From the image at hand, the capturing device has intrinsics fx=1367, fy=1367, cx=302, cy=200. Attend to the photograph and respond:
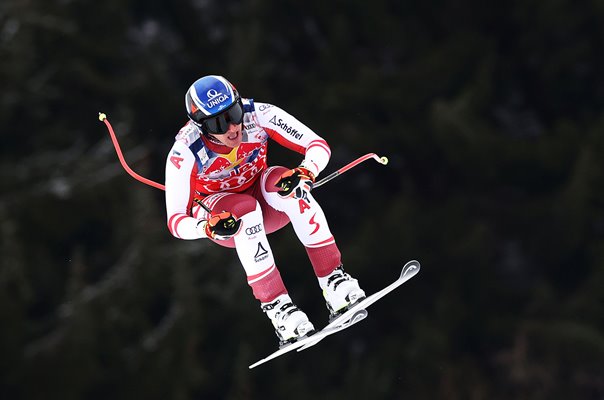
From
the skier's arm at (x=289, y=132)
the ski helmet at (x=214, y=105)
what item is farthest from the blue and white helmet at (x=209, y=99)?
the skier's arm at (x=289, y=132)

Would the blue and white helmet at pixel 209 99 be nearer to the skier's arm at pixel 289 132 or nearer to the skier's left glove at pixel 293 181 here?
the skier's arm at pixel 289 132

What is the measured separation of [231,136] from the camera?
1041 centimetres

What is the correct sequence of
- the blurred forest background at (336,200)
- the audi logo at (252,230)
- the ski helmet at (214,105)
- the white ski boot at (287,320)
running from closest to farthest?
1. the ski helmet at (214,105)
2. the audi logo at (252,230)
3. the white ski boot at (287,320)
4. the blurred forest background at (336,200)

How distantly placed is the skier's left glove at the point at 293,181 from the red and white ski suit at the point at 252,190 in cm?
13

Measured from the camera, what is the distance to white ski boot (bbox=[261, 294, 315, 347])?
35.7ft

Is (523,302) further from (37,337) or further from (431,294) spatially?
(37,337)

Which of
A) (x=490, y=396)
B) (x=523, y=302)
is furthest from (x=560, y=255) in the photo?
(x=490, y=396)

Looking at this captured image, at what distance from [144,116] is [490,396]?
1027 centimetres

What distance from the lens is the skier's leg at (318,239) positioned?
1095 centimetres

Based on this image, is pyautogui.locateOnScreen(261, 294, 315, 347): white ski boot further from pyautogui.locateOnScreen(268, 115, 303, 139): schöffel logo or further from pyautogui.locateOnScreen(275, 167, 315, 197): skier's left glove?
pyautogui.locateOnScreen(268, 115, 303, 139): schöffel logo

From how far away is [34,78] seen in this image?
31438mm

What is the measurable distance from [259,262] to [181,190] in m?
0.86

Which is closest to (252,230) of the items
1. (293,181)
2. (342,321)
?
(293,181)

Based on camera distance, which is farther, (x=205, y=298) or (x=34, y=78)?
(x=34, y=78)
